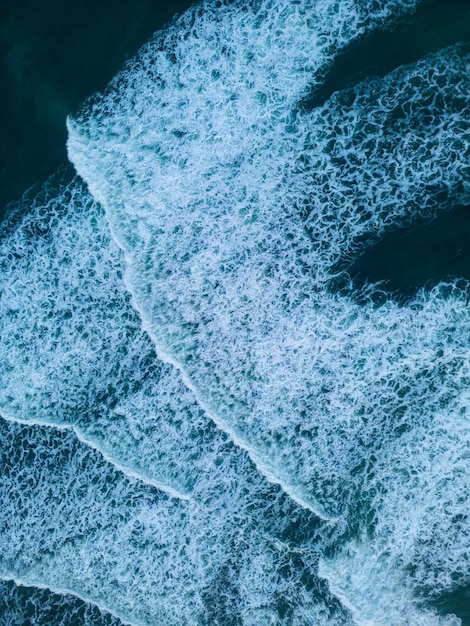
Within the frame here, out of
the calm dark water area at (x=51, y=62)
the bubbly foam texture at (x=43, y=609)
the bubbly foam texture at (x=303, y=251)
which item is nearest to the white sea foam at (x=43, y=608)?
the bubbly foam texture at (x=43, y=609)

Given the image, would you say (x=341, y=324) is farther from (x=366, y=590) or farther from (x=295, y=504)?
(x=366, y=590)

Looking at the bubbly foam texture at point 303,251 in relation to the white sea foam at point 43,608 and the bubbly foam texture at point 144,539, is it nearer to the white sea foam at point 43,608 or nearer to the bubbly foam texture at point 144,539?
the bubbly foam texture at point 144,539

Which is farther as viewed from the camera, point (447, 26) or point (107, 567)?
point (107, 567)

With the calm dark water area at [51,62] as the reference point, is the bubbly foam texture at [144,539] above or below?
below

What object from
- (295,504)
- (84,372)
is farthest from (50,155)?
(295,504)

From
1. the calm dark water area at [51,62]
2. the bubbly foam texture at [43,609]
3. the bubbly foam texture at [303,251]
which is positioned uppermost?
the calm dark water area at [51,62]

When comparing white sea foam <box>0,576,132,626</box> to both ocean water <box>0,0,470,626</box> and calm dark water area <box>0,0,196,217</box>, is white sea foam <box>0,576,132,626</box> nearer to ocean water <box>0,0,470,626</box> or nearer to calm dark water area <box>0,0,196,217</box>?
ocean water <box>0,0,470,626</box>

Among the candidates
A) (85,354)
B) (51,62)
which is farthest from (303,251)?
(51,62)

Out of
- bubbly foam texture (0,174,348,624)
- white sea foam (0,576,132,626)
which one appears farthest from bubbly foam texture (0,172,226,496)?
white sea foam (0,576,132,626)

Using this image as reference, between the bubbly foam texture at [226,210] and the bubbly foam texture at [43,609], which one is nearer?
the bubbly foam texture at [226,210]
